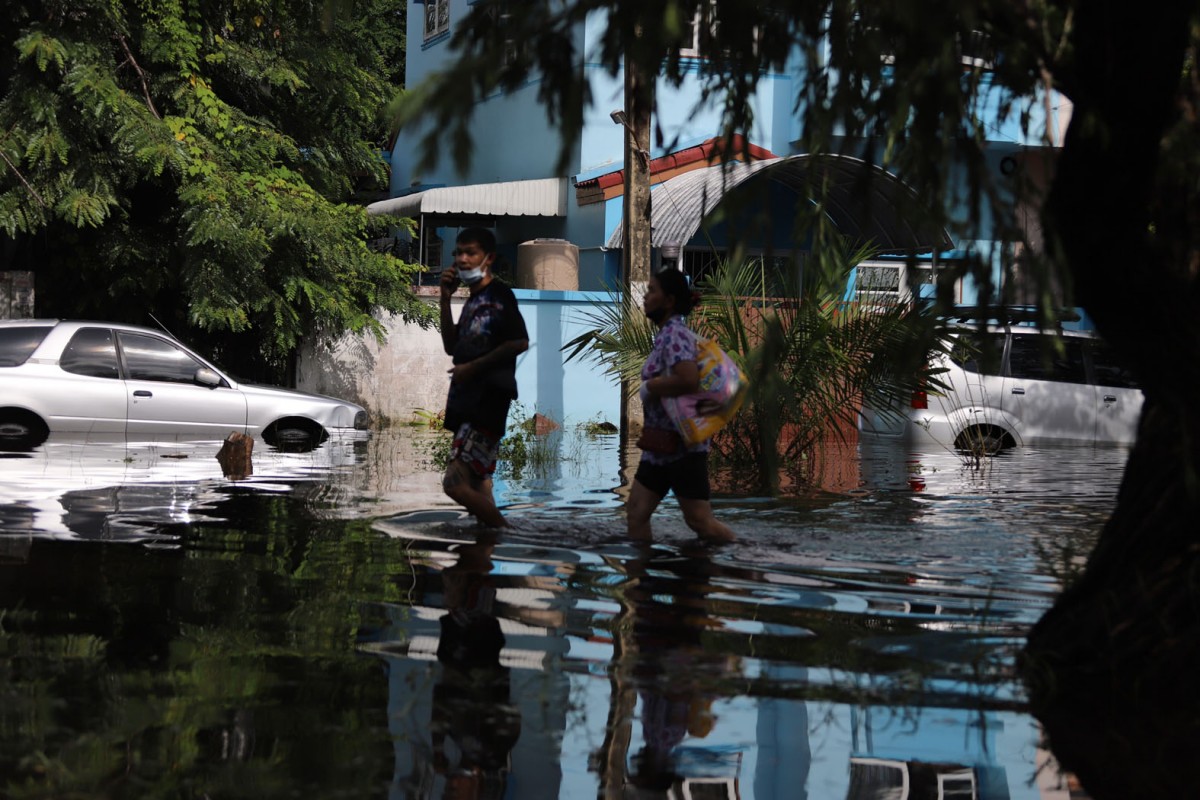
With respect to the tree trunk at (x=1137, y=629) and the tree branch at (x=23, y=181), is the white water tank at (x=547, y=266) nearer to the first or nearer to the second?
the tree branch at (x=23, y=181)

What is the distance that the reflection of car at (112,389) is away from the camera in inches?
667

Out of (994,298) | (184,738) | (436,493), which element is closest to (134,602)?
(184,738)

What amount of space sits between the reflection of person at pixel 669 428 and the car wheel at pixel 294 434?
9506 millimetres

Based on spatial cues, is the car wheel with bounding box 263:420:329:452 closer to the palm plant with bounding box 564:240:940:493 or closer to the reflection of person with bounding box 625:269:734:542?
the palm plant with bounding box 564:240:940:493

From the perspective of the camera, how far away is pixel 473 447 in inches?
368

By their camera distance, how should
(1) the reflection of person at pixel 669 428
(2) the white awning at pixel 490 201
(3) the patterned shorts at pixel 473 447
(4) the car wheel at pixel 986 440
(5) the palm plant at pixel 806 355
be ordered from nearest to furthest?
1. (1) the reflection of person at pixel 669 428
2. (3) the patterned shorts at pixel 473 447
3. (5) the palm plant at pixel 806 355
4. (4) the car wheel at pixel 986 440
5. (2) the white awning at pixel 490 201

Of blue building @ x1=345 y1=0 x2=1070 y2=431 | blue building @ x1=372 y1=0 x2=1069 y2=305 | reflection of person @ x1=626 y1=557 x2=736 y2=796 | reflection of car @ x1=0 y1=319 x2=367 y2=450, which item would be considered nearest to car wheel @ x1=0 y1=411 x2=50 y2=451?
reflection of car @ x1=0 y1=319 x2=367 y2=450

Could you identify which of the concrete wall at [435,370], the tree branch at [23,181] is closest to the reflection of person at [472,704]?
the tree branch at [23,181]

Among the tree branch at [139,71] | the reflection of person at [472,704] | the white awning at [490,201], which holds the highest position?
the tree branch at [139,71]

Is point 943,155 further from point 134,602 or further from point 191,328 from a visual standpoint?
point 191,328

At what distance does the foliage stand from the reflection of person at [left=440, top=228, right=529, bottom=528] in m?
10.9

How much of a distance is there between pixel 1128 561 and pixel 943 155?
5.68 feet

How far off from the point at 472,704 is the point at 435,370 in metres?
18.6

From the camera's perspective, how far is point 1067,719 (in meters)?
5.06
